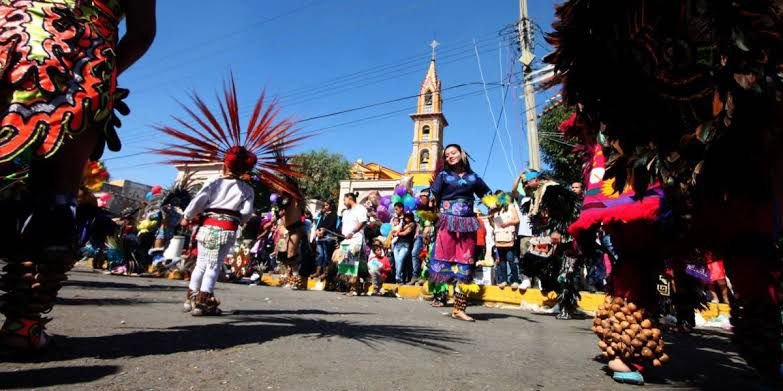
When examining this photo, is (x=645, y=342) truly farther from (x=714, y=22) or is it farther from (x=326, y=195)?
(x=326, y=195)

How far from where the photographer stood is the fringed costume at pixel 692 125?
150 cm

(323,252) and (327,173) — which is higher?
(327,173)

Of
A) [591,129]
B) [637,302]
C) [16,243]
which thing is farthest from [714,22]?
[16,243]

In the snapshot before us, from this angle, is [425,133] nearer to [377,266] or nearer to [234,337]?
[377,266]

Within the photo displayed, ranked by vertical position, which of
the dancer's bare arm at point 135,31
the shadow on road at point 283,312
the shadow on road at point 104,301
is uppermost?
the dancer's bare arm at point 135,31

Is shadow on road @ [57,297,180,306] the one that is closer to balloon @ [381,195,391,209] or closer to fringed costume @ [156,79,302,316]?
fringed costume @ [156,79,302,316]

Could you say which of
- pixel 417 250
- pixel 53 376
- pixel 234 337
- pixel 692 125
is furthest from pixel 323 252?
pixel 692 125

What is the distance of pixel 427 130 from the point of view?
228 ft

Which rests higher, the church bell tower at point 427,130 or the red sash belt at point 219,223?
the church bell tower at point 427,130

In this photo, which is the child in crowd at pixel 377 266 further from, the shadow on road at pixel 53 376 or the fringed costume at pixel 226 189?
the shadow on road at pixel 53 376

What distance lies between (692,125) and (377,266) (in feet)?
24.7

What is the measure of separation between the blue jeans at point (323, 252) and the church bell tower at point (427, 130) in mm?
54952

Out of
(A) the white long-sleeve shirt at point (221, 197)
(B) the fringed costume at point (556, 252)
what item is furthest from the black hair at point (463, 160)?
(A) the white long-sleeve shirt at point (221, 197)

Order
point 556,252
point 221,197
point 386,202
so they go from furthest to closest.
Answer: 1. point 386,202
2. point 556,252
3. point 221,197
